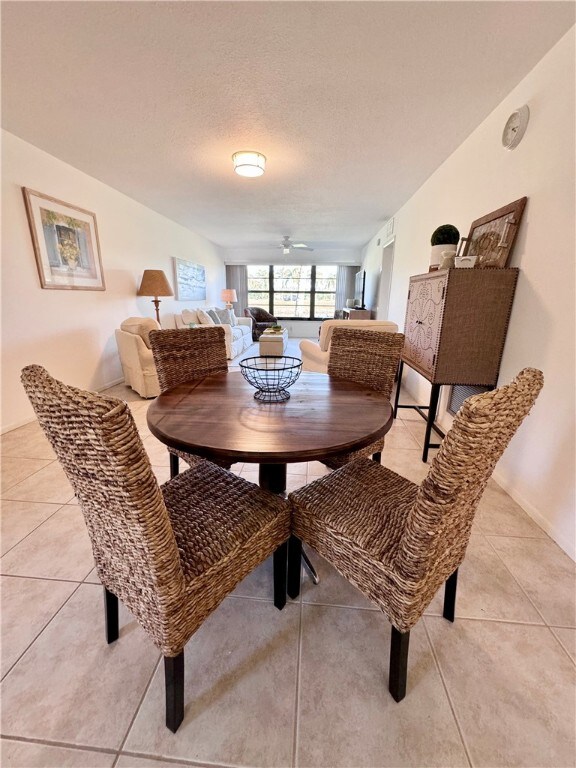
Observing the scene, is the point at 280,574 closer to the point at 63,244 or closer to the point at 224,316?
the point at 63,244

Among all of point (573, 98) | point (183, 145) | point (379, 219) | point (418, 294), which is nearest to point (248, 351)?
point (379, 219)

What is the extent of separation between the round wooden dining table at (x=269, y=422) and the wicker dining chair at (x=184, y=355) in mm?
259

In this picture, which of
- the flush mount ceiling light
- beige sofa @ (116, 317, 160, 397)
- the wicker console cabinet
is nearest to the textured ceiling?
the flush mount ceiling light

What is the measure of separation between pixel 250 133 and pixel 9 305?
7.77ft

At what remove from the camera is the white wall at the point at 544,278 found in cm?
146

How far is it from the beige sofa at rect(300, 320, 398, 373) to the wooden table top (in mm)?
1504

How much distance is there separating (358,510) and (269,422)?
41 cm

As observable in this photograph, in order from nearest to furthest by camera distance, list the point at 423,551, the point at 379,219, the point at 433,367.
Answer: the point at 423,551 → the point at 433,367 → the point at 379,219

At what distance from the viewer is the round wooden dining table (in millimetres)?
877

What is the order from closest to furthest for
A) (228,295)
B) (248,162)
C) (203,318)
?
1. (248,162)
2. (203,318)
3. (228,295)

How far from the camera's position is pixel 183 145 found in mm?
2572

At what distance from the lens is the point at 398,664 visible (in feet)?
2.87

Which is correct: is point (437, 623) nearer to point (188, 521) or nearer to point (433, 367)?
point (188, 521)

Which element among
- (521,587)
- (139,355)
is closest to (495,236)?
(521,587)
